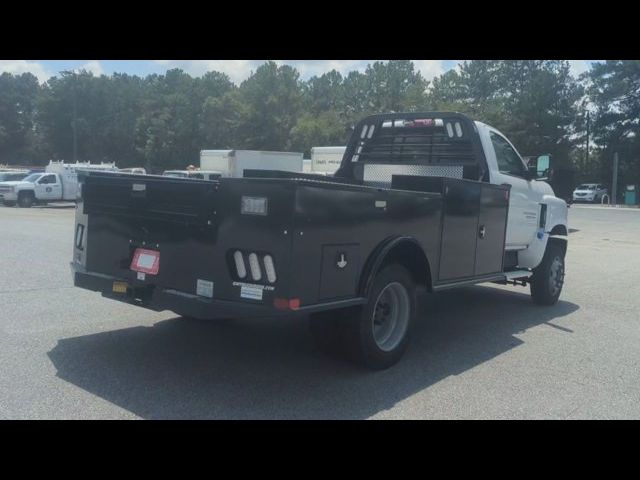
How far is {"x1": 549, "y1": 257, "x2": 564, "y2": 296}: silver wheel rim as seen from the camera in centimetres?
886

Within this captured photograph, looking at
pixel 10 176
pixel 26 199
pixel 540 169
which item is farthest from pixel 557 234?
pixel 10 176

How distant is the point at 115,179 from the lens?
17.9 ft

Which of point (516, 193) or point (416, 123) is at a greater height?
point (416, 123)

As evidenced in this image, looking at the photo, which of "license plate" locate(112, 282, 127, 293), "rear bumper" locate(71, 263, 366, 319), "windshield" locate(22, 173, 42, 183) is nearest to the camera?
"rear bumper" locate(71, 263, 366, 319)

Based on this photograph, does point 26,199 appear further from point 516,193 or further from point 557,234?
point 516,193

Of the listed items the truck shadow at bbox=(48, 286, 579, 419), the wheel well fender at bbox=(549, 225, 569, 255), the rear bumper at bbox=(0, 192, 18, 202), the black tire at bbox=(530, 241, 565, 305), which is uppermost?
the wheel well fender at bbox=(549, 225, 569, 255)

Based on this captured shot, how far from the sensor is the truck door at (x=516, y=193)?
774cm

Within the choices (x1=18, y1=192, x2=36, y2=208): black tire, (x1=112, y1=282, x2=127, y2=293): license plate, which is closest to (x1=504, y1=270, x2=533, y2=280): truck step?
(x1=112, y1=282, x2=127, y2=293): license plate

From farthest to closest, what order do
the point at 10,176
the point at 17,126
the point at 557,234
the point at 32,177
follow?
the point at 17,126 < the point at 10,176 < the point at 32,177 < the point at 557,234

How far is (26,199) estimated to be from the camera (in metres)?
31.8

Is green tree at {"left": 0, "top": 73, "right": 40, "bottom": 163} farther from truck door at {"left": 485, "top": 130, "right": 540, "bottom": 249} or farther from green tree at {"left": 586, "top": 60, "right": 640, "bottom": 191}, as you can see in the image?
truck door at {"left": 485, "top": 130, "right": 540, "bottom": 249}

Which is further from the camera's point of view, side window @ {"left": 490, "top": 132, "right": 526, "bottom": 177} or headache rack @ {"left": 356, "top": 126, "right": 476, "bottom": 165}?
side window @ {"left": 490, "top": 132, "right": 526, "bottom": 177}

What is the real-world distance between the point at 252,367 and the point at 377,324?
3.89ft

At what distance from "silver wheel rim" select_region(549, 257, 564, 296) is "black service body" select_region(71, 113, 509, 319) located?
2668mm
